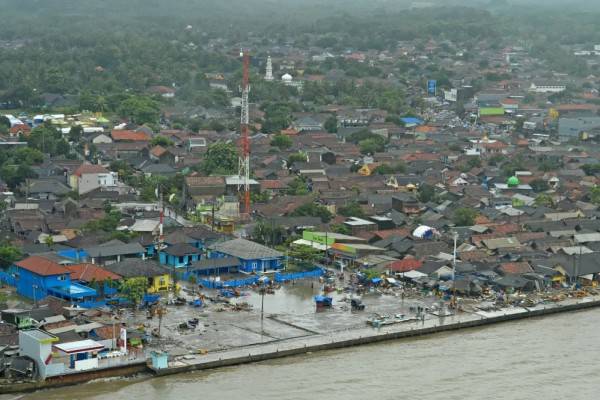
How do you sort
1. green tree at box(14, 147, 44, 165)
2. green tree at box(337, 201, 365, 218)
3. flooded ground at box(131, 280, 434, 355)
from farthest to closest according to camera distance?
green tree at box(14, 147, 44, 165) < green tree at box(337, 201, 365, 218) < flooded ground at box(131, 280, 434, 355)

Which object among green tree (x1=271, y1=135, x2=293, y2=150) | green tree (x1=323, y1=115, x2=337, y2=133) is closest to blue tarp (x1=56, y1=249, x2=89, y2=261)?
green tree (x1=271, y1=135, x2=293, y2=150)

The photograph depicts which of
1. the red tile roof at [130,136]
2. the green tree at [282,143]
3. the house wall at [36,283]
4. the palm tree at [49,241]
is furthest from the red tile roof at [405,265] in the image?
the red tile roof at [130,136]

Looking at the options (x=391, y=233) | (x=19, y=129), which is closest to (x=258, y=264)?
(x=391, y=233)

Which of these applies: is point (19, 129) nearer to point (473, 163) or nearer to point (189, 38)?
point (473, 163)

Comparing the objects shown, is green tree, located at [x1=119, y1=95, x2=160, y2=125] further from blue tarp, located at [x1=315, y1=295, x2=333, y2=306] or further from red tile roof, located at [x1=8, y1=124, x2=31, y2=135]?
blue tarp, located at [x1=315, y1=295, x2=333, y2=306]

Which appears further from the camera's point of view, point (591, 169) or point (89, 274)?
point (591, 169)

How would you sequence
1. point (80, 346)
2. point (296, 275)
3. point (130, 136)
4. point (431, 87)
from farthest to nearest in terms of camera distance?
point (431, 87), point (130, 136), point (296, 275), point (80, 346)
